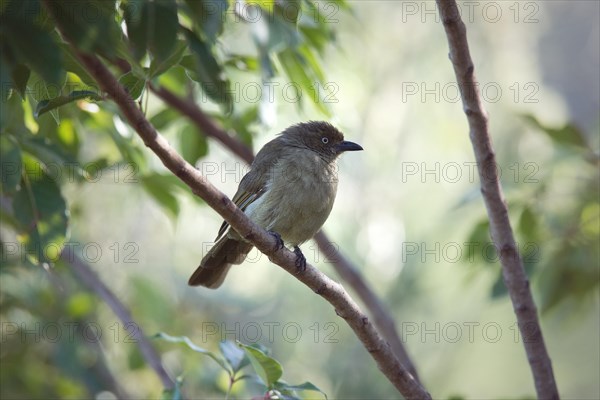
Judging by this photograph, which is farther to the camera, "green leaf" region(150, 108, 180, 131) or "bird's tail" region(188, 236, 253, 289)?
"bird's tail" region(188, 236, 253, 289)

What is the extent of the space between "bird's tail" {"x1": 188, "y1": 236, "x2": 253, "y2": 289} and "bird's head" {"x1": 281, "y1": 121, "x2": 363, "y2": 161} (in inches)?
34.8

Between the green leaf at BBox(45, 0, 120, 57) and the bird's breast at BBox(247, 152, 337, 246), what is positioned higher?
the bird's breast at BBox(247, 152, 337, 246)

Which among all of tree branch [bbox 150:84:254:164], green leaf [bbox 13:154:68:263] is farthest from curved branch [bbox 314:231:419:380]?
green leaf [bbox 13:154:68:263]

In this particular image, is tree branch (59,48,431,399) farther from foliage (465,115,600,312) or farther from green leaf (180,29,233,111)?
foliage (465,115,600,312)

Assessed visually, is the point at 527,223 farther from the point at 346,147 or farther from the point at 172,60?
the point at 172,60

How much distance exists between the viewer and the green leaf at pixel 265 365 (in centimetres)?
280

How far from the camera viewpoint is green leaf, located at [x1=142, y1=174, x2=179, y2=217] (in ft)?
13.7

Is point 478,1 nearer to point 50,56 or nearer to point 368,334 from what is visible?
point 368,334

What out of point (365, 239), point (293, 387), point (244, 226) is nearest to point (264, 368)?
point (293, 387)

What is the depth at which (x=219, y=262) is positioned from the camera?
4590mm

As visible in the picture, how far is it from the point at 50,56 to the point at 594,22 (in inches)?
549

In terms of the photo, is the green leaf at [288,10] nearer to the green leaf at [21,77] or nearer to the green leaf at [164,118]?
the green leaf at [164,118]

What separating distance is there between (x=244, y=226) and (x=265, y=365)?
0.53 metres

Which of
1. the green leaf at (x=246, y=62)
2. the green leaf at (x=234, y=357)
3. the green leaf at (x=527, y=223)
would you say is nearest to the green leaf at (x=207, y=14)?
the green leaf at (x=234, y=357)
